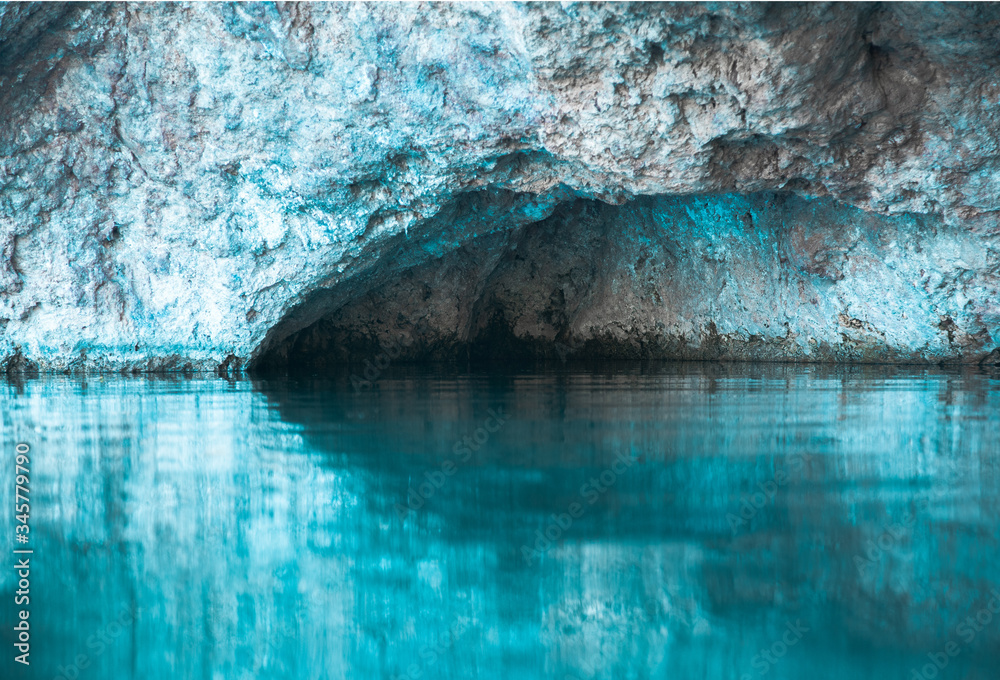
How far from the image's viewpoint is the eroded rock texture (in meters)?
5.06

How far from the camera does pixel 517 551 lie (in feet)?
5.96

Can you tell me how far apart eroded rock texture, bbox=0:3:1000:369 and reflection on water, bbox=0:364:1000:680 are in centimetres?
280

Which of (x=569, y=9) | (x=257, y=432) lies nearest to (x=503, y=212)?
(x=569, y=9)

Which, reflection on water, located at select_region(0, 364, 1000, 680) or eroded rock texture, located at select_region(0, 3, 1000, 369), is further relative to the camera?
eroded rock texture, located at select_region(0, 3, 1000, 369)

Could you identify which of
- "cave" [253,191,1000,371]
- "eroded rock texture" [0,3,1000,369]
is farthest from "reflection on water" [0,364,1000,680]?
"cave" [253,191,1000,371]

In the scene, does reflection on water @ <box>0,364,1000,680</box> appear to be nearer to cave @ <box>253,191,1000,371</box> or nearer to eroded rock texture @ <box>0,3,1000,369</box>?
eroded rock texture @ <box>0,3,1000,369</box>

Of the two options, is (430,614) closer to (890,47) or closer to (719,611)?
(719,611)

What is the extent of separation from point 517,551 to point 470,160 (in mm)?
4891

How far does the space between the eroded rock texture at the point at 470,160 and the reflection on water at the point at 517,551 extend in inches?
110

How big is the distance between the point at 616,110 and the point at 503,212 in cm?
214

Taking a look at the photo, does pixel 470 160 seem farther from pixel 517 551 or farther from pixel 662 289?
Answer: pixel 517 551

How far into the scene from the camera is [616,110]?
18.0 feet

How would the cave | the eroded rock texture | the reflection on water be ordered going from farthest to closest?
the cave < the eroded rock texture < the reflection on water

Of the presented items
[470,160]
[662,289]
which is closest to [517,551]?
[470,160]
